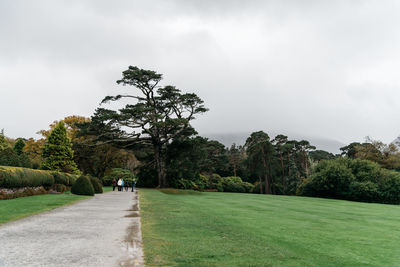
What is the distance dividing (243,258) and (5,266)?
11.9 ft

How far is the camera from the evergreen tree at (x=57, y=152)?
28625mm

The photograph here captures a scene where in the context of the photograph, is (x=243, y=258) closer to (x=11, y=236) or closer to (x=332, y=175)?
(x=11, y=236)

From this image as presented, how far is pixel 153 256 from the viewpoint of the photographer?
4668 millimetres

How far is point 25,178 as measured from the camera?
1745 centimetres

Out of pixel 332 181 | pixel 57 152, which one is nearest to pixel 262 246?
pixel 57 152

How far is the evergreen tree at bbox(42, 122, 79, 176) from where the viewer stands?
2862cm

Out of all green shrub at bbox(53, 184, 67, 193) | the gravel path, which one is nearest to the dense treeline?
green shrub at bbox(53, 184, 67, 193)

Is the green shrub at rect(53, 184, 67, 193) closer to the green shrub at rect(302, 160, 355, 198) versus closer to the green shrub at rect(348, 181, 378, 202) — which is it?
the green shrub at rect(302, 160, 355, 198)

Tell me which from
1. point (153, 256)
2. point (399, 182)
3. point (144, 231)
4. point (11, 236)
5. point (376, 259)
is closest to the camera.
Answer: point (153, 256)

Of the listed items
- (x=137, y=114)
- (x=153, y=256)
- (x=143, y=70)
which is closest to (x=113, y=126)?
(x=137, y=114)

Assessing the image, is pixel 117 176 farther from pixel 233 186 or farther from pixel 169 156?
pixel 233 186

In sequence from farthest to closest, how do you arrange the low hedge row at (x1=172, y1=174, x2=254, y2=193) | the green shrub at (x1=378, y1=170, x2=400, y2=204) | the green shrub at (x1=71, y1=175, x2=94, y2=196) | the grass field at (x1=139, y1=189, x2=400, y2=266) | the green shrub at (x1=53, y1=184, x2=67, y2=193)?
1. the low hedge row at (x1=172, y1=174, x2=254, y2=193)
2. the green shrub at (x1=378, y1=170, x2=400, y2=204)
3. the green shrub at (x1=53, y1=184, x2=67, y2=193)
4. the green shrub at (x1=71, y1=175, x2=94, y2=196)
5. the grass field at (x1=139, y1=189, x2=400, y2=266)

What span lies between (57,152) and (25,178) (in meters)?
12.3

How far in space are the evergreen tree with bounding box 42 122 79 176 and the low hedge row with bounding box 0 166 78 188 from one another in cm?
593
